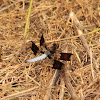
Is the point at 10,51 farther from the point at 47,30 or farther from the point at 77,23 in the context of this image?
the point at 77,23

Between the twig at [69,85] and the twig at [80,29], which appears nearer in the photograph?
the twig at [69,85]

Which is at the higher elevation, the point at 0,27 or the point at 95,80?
the point at 0,27

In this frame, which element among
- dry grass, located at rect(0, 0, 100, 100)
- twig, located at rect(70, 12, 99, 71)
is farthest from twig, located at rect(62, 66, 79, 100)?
twig, located at rect(70, 12, 99, 71)

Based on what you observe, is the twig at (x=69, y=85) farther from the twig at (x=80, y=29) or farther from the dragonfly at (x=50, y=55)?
the twig at (x=80, y=29)

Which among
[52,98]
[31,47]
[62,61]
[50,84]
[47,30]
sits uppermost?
[47,30]

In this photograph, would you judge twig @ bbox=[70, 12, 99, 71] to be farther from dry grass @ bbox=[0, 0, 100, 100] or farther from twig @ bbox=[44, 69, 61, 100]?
twig @ bbox=[44, 69, 61, 100]

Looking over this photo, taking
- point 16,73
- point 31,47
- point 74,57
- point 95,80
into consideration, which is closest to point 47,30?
point 31,47

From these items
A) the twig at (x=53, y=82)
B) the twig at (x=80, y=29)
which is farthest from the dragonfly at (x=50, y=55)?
the twig at (x=80, y=29)

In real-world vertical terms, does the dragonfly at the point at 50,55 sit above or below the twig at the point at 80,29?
below
